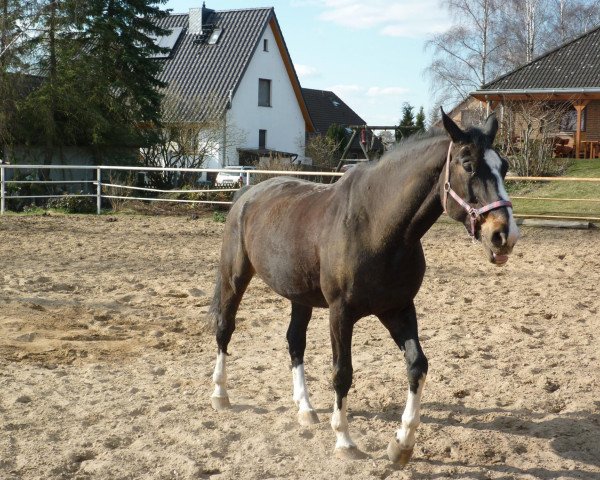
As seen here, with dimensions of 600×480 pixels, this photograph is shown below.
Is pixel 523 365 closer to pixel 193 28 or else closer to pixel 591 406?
pixel 591 406

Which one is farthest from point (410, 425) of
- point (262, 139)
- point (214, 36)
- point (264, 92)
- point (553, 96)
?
point (214, 36)

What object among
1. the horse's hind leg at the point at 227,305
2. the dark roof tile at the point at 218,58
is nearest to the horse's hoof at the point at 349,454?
the horse's hind leg at the point at 227,305

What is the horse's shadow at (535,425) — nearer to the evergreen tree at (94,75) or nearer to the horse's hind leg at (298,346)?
the horse's hind leg at (298,346)

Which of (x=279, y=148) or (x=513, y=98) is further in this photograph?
(x=279, y=148)

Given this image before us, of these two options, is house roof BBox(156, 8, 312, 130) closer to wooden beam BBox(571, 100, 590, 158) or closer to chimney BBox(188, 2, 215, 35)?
chimney BBox(188, 2, 215, 35)

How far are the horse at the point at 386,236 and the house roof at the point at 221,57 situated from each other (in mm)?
28468

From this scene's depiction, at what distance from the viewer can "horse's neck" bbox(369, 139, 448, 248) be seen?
150 inches

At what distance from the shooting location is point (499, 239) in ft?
11.1

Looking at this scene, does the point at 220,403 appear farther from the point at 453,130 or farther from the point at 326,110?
the point at 326,110

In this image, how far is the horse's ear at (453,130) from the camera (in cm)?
351

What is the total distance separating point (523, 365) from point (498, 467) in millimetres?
1951

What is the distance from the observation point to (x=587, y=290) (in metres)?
8.86

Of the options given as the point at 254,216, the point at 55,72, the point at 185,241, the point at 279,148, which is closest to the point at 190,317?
the point at 254,216

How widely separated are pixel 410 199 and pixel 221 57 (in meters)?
33.2
